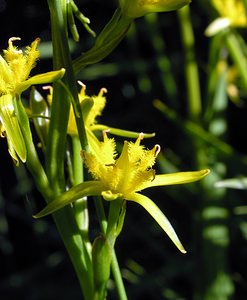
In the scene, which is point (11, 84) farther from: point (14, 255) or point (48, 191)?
point (14, 255)

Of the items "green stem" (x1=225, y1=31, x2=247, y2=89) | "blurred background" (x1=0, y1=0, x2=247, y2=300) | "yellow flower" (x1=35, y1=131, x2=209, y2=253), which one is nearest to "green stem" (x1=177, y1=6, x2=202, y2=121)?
"blurred background" (x1=0, y1=0, x2=247, y2=300)

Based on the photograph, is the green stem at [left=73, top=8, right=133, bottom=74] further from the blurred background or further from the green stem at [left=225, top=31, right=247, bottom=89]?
the green stem at [left=225, top=31, right=247, bottom=89]

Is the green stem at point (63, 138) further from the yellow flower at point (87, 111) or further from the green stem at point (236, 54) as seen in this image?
the green stem at point (236, 54)

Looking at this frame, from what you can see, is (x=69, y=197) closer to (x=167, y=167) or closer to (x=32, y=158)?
(x=32, y=158)

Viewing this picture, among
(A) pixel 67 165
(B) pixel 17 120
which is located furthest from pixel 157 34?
(B) pixel 17 120

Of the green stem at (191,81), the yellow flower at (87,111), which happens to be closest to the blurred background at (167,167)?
the green stem at (191,81)

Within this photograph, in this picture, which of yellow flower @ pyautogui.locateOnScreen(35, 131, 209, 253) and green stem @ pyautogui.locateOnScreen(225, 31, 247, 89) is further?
green stem @ pyautogui.locateOnScreen(225, 31, 247, 89)
